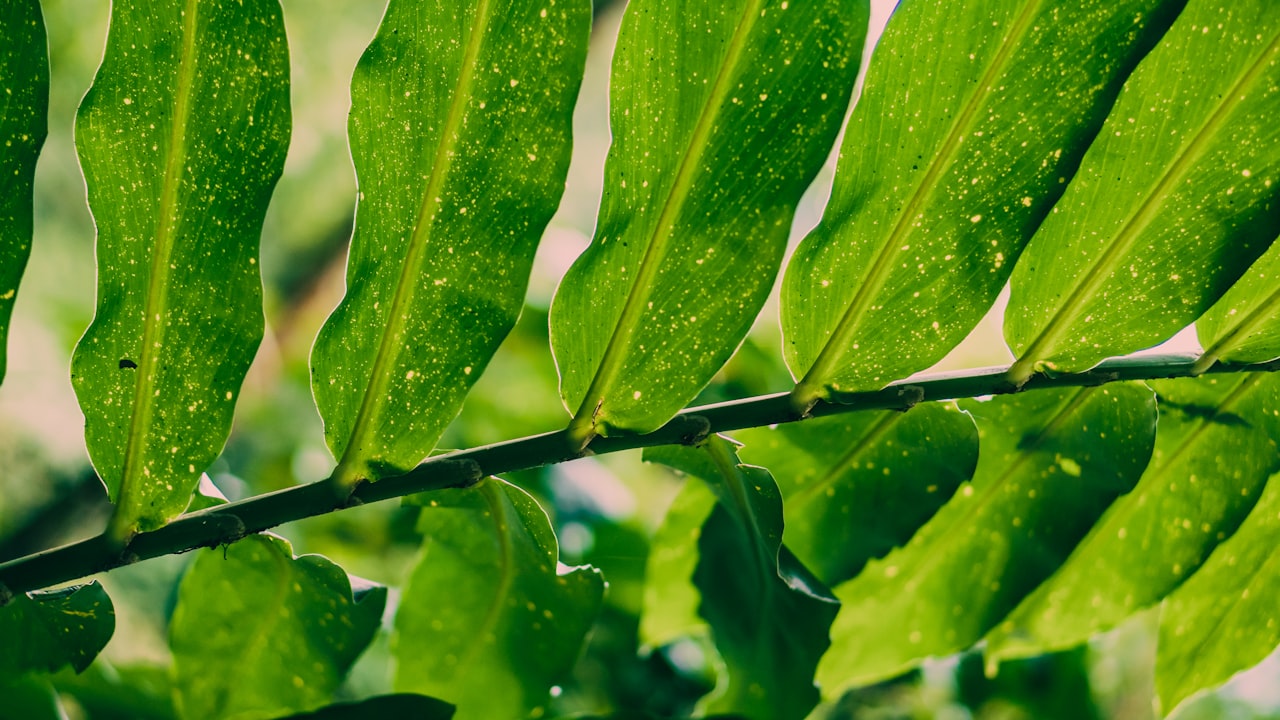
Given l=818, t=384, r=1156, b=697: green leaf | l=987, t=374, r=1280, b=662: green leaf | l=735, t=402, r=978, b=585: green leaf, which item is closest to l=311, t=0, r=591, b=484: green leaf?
l=735, t=402, r=978, b=585: green leaf

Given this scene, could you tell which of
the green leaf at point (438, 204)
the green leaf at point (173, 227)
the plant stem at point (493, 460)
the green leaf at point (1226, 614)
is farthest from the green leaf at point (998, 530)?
the green leaf at point (173, 227)

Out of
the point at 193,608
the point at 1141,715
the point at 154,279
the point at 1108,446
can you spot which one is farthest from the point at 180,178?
the point at 1141,715

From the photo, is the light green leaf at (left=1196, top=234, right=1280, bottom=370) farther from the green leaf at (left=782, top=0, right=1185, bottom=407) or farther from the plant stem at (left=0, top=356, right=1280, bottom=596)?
the green leaf at (left=782, top=0, right=1185, bottom=407)

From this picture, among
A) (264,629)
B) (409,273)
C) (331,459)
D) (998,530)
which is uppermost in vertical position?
(409,273)

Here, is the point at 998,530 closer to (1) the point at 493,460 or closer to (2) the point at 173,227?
(1) the point at 493,460

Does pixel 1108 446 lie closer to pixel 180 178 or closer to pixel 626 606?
pixel 180 178

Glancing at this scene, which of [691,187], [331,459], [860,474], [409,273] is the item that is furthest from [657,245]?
[331,459]
